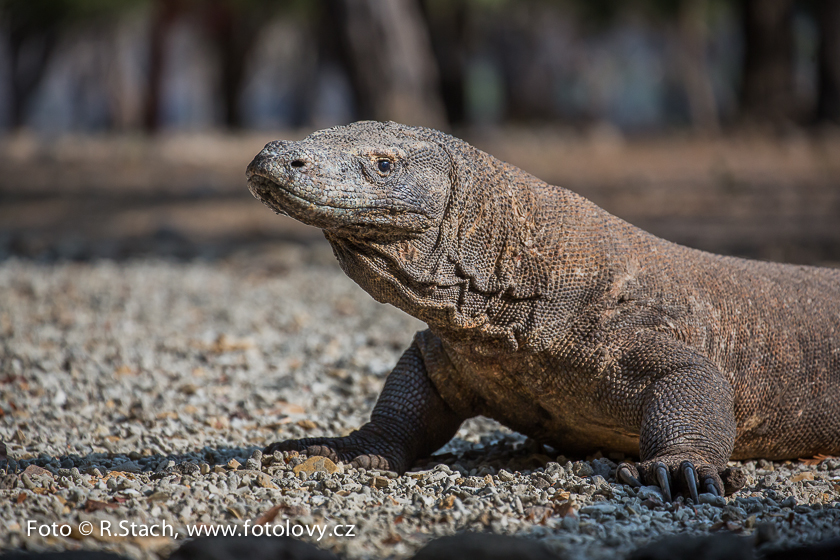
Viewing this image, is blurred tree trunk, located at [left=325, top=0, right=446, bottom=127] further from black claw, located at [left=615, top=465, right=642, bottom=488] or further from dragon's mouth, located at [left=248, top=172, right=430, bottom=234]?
black claw, located at [left=615, top=465, right=642, bottom=488]

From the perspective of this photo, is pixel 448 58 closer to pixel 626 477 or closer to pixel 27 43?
pixel 27 43

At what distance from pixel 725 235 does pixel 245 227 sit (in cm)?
621

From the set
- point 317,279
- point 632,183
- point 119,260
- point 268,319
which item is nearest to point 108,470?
point 268,319

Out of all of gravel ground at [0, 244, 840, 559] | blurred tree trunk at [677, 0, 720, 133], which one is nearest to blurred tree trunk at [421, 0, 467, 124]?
blurred tree trunk at [677, 0, 720, 133]

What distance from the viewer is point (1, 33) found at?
3769cm

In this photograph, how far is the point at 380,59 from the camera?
1261 centimetres

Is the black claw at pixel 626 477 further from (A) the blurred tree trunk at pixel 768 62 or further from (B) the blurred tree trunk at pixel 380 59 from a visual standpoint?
(A) the blurred tree trunk at pixel 768 62

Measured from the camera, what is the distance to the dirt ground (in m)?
11.5

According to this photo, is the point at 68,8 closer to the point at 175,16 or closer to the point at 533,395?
the point at 175,16

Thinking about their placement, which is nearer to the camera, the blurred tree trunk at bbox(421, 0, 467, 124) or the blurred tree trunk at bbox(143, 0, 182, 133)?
the blurred tree trunk at bbox(421, 0, 467, 124)

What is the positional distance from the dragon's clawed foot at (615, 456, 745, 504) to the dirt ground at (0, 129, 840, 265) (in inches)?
279

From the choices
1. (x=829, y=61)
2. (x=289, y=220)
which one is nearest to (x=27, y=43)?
(x=289, y=220)

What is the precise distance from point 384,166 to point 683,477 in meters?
1.53

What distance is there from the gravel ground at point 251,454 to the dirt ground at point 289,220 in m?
3.76
